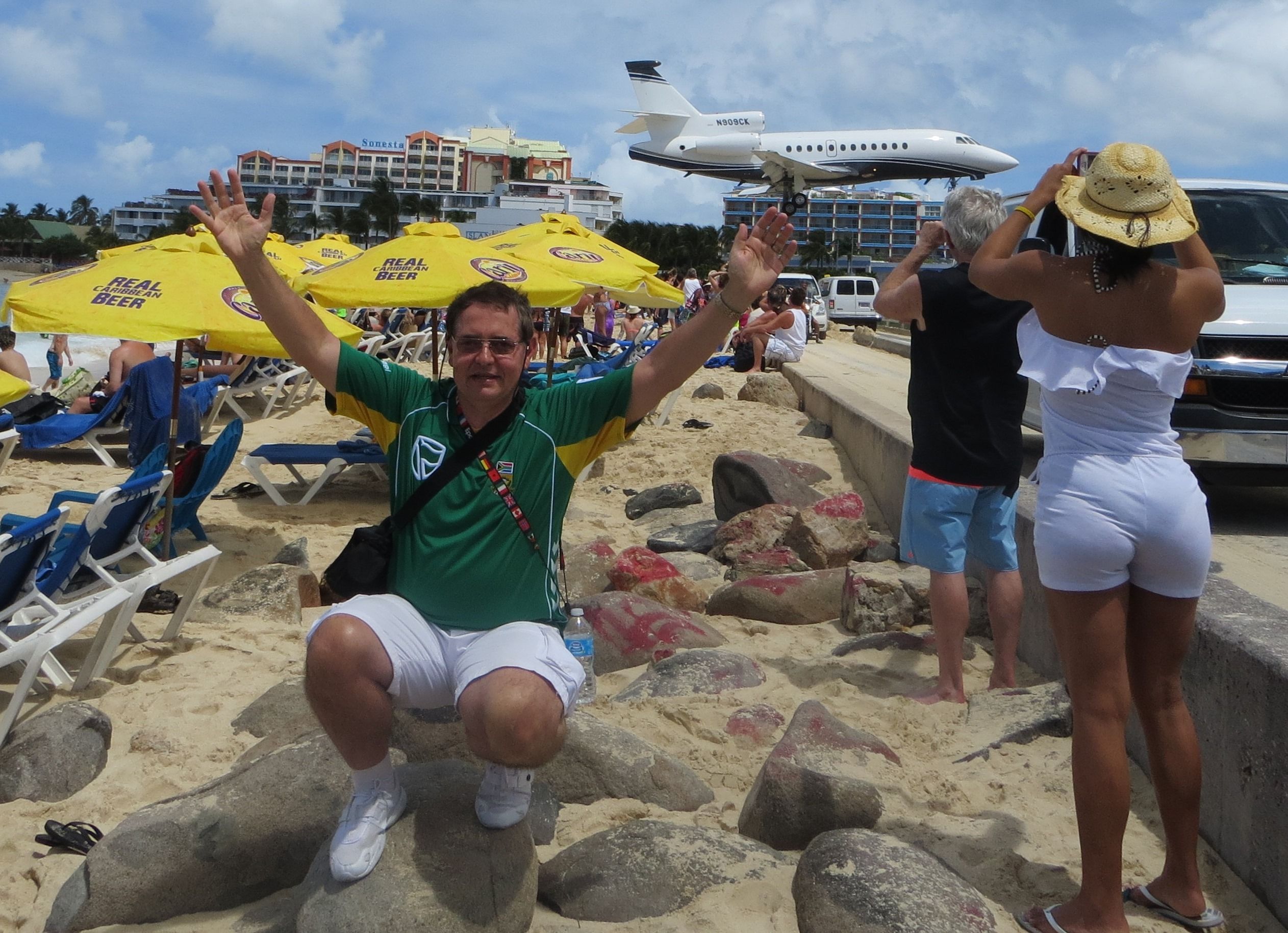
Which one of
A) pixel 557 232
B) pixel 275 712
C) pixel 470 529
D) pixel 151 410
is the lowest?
pixel 275 712

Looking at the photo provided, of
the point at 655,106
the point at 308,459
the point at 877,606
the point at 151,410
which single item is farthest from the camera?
the point at 655,106

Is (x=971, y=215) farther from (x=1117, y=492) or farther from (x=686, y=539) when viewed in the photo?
(x=686, y=539)

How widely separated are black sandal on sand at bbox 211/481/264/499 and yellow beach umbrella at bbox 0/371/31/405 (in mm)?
2894

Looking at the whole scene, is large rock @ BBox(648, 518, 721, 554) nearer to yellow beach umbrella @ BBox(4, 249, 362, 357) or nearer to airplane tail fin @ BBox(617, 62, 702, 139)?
yellow beach umbrella @ BBox(4, 249, 362, 357)

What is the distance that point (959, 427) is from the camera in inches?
157

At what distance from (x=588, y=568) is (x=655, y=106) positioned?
57853 mm

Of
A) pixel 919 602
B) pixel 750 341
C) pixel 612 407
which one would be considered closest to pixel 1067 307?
pixel 612 407

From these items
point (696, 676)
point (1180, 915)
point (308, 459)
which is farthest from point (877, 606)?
point (308, 459)

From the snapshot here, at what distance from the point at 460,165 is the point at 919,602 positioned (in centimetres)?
17779

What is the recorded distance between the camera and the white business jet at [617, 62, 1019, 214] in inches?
2063

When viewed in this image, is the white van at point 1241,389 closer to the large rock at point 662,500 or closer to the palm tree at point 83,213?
the large rock at point 662,500

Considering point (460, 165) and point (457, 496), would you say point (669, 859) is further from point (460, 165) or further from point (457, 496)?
point (460, 165)

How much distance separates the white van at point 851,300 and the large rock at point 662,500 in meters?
27.9

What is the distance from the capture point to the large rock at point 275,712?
3.99 m
